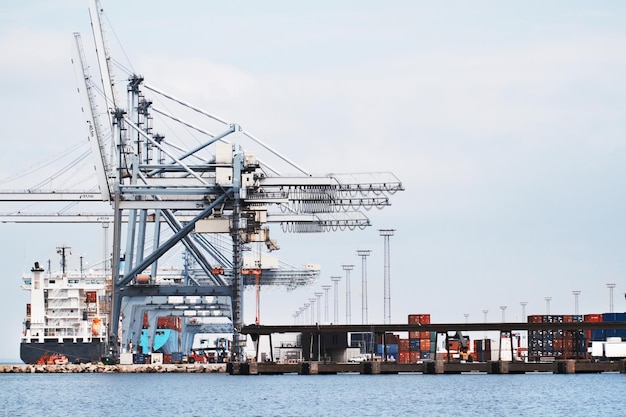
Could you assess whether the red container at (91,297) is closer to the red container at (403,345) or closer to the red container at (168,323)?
the red container at (403,345)

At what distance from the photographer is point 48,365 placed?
103 metres

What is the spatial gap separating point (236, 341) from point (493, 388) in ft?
67.4

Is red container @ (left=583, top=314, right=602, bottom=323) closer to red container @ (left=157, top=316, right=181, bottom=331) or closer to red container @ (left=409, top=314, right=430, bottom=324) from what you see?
red container @ (left=409, top=314, right=430, bottom=324)

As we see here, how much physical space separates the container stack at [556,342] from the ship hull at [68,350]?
114 feet

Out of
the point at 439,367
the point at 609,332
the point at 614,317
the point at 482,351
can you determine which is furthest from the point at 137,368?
the point at 614,317

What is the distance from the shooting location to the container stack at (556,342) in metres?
118

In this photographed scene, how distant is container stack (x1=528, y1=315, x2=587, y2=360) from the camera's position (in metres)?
118

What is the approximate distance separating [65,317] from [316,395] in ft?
167

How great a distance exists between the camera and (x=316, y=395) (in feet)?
226

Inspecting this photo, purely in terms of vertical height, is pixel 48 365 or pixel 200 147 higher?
pixel 200 147

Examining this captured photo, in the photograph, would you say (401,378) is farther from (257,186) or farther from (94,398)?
(94,398)

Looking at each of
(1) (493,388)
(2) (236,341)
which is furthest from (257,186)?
(1) (493,388)

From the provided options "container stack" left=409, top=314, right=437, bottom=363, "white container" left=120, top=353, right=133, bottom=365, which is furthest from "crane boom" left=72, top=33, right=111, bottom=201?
"container stack" left=409, top=314, right=437, bottom=363

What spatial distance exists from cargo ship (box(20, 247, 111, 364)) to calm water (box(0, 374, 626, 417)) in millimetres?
20418
